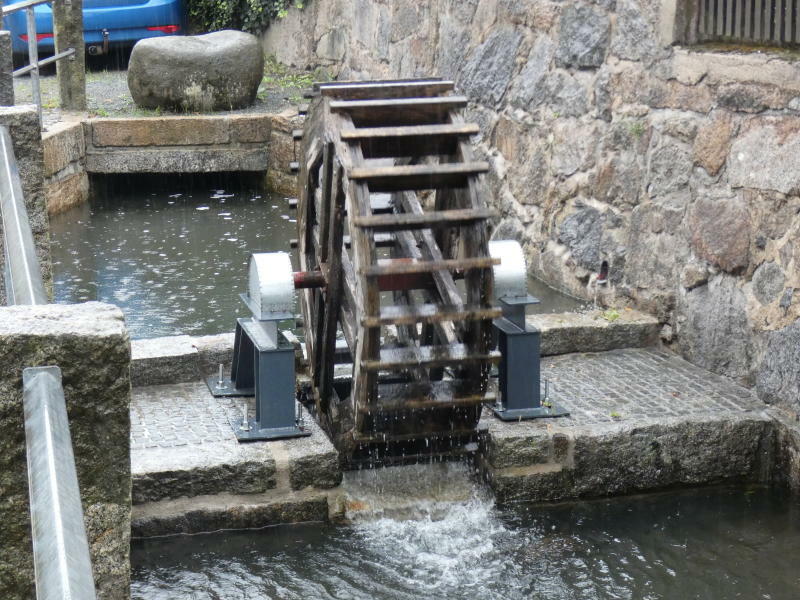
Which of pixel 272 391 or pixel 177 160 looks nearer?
pixel 272 391

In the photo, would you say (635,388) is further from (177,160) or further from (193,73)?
(193,73)

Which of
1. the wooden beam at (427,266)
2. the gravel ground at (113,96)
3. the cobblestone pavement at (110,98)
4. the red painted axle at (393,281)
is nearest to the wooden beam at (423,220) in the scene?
the wooden beam at (427,266)

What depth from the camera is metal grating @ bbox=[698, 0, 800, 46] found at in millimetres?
5500

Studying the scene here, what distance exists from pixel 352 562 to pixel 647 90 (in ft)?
10.6

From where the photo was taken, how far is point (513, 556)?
4758 mm

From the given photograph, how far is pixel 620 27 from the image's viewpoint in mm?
6820

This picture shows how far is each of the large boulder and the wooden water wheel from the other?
6171 millimetres

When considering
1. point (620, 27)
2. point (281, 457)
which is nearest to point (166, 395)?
point (281, 457)

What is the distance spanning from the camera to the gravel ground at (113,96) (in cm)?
1189

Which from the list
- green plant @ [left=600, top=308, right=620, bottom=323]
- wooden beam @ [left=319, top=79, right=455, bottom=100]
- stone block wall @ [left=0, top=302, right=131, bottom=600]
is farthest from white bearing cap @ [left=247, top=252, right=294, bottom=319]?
stone block wall @ [left=0, top=302, right=131, bottom=600]

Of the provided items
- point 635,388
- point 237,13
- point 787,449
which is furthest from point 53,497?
point 237,13

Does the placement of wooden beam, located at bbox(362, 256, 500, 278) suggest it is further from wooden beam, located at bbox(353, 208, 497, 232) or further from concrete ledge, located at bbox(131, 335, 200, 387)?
concrete ledge, located at bbox(131, 335, 200, 387)

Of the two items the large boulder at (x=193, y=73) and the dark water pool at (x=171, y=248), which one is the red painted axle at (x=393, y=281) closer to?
the dark water pool at (x=171, y=248)

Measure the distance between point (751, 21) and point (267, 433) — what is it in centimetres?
304
